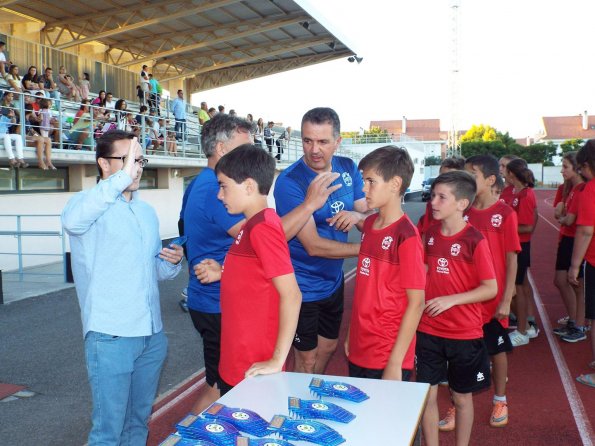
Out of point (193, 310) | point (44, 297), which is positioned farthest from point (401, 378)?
point (44, 297)

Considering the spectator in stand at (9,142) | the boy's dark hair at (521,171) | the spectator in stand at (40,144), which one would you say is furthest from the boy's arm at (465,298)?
the spectator in stand at (40,144)

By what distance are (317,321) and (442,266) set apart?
0.85 m

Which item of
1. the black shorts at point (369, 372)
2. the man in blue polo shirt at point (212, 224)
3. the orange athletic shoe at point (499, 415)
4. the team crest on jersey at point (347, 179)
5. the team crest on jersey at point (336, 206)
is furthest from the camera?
the orange athletic shoe at point (499, 415)

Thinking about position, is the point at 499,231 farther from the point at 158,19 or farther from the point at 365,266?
the point at 158,19

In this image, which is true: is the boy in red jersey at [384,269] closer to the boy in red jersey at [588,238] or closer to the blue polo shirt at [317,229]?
the blue polo shirt at [317,229]

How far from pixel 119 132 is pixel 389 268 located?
149cm

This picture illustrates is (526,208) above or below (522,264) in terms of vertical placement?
above

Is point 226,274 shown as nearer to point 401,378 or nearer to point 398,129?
point 401,378

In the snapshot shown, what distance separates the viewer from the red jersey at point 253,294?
2324 mm

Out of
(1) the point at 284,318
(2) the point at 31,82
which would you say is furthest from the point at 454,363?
(2) the point at 31,82

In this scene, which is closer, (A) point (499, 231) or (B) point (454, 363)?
(B) point (454, 363)

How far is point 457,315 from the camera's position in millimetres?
3424

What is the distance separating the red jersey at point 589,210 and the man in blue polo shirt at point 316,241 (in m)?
2.39

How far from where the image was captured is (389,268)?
277 cm
